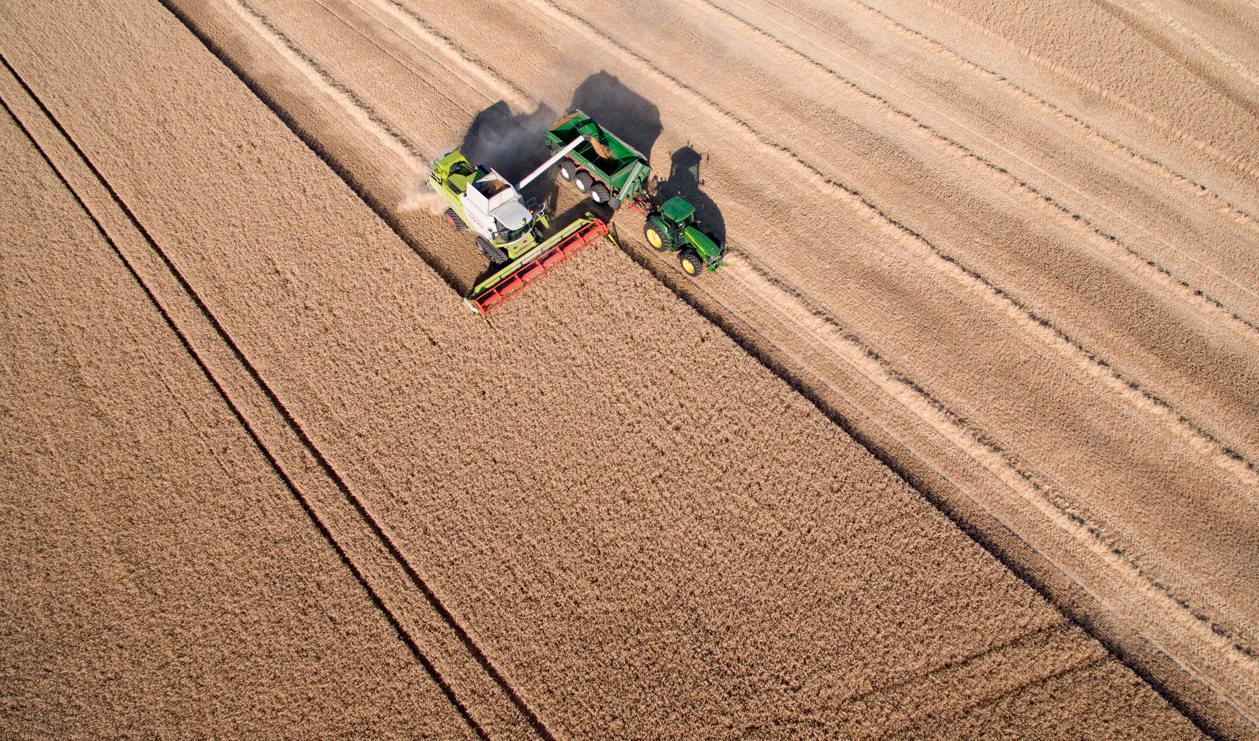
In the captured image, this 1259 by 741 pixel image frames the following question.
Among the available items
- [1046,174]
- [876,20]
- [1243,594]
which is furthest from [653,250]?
[1243,594]

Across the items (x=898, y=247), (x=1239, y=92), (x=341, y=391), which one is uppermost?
(x=1239, y=92)

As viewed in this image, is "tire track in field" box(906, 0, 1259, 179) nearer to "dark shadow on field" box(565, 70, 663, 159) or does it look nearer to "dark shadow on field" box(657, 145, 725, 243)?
"dark shadow on field" box(657, 145, 725, 243)

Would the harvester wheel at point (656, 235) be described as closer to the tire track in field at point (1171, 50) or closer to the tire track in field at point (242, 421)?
the tire track in field at point (242, 421)

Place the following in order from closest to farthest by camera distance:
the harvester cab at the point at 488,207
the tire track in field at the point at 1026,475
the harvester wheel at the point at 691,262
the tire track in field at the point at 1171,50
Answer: the tire track in field at the point at 1026,475 < the harvester cab at the point at 488,207 < the harvester wheel at the point at 691,262 < the tire track in field at the point at 1171,50

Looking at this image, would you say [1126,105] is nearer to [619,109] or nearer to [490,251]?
[619,109]

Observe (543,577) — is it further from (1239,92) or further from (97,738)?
(1239,92)

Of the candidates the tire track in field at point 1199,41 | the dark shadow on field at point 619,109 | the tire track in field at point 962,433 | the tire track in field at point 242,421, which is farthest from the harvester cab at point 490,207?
the tire track in field at point 1199,41

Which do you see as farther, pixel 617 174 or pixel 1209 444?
pixel 617 174
